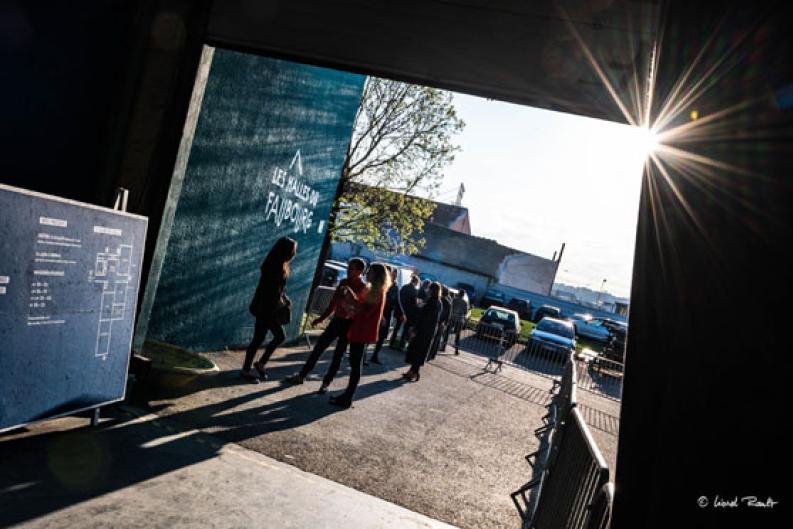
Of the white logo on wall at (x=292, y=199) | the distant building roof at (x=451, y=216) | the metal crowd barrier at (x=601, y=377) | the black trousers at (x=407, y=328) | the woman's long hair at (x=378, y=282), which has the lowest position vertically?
the metal crowd barrier at (x=601, y=377)

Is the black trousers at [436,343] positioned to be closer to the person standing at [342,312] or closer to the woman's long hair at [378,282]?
the person standing at [342,312]

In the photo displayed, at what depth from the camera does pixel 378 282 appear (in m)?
6.74

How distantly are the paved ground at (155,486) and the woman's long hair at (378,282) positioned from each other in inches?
104

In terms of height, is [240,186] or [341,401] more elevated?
[240,186]

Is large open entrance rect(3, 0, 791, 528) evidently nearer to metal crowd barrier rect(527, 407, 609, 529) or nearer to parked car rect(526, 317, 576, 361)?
metal crowd barrier rect(527, 407, 609, 529)

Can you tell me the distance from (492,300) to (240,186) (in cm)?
3234

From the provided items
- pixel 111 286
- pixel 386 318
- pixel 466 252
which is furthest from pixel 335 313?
pixel 466 252

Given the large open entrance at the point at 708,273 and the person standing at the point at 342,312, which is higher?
the large open entrance at the point at 708,273

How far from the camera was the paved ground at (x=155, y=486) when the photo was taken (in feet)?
10.2

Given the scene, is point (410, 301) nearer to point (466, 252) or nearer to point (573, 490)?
point (573, 490)

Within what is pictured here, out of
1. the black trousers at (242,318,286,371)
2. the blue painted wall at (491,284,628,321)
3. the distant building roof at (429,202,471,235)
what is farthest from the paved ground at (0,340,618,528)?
the distant building roof at (429,202,471,235)

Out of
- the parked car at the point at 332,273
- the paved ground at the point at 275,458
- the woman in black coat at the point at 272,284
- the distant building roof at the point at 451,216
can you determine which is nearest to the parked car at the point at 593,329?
the parked car at the point at 332,273

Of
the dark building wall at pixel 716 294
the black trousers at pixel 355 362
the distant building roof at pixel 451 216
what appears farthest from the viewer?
the distant building roof at pixel 451 216

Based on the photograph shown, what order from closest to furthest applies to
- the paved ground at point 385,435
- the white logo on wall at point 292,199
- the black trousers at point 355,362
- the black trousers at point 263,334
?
the paved ground at point 385,435, the black trousers at point 263,334, the black trousers at point 355,362, the white logo on wall at point 292,199
